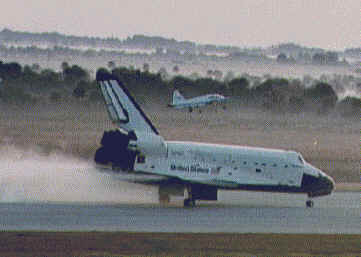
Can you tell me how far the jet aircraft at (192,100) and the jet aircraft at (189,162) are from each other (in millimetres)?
43093

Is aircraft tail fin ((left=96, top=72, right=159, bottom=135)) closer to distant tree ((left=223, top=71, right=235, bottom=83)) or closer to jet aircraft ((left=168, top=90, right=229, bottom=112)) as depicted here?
jet aircraft ((left=168, top=90, right=229, bottom=112))

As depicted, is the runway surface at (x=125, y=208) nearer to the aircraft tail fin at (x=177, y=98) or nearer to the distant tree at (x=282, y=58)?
the aircraft tail fin at (x=177, y=98)

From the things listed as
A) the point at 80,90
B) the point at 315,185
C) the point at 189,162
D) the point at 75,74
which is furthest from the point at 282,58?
the point at 189,162

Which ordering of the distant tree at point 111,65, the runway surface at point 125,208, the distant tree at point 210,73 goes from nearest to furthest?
the runway surface at point 125,208
the distant tree at point 111,65
the distant tree at point 210,73

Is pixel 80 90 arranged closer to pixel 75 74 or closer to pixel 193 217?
pixel 75 74

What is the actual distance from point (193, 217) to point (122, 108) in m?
6.77

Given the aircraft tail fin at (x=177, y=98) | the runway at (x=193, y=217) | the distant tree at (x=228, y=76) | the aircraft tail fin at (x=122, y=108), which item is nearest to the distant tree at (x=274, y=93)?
the distant tree at (x=228, y=76)

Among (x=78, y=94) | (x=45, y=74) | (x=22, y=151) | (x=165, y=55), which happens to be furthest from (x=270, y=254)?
(x=165, y=55)

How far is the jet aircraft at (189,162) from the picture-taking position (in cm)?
4934

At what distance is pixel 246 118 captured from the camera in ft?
306

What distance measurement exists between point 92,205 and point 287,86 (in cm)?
5339

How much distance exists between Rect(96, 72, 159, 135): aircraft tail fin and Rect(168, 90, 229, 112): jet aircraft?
43.7 m

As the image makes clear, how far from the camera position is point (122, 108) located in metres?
50.7

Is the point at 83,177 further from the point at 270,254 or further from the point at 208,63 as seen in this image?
the point at 208,63
